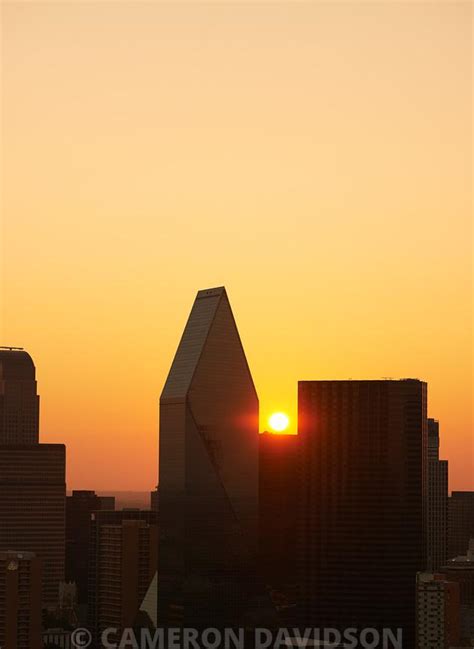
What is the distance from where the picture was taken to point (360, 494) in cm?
19562

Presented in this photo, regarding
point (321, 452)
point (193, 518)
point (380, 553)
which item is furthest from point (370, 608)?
point (193, 518)

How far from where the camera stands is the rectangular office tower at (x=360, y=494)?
18975 cm

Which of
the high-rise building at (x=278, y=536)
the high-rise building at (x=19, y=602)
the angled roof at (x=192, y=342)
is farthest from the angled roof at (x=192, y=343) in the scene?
the high-rise building at (x=278, y=536)

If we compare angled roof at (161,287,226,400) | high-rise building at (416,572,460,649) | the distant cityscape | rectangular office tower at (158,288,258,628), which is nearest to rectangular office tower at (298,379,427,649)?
the distant cityscape

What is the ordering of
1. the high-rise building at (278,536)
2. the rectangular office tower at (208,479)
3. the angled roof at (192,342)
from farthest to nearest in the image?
the high-rise building at (278,536)
the angled roof at (192,342)
the rectangular office tower at (208,479)

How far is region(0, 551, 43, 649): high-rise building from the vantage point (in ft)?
590

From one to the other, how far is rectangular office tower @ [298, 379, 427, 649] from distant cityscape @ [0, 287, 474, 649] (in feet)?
0.54

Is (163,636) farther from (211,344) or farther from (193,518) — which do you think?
(211,344)

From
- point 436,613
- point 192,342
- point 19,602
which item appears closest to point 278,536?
Answer: point 436,613

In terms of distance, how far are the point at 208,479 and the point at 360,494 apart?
118ft

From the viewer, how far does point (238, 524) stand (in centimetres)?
16912

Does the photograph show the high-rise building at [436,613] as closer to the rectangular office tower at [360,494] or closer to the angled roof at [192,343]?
the rectangular office tower at [360,494]

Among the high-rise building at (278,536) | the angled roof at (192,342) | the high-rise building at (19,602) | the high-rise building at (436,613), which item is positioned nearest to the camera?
the angled roof at (192,342)

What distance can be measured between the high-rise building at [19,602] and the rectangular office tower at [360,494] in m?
30.3
